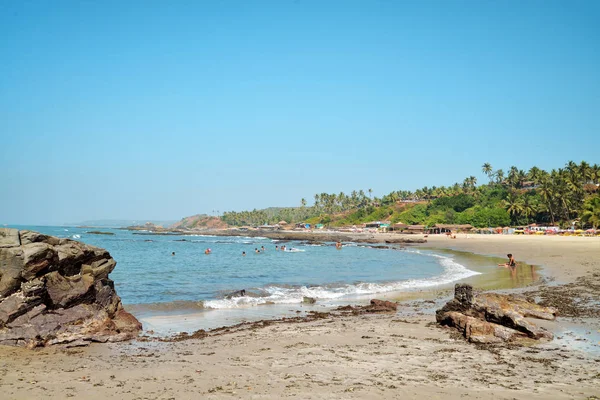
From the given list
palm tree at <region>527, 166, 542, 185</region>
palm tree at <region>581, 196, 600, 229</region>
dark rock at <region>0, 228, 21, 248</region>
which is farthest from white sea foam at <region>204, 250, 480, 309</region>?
palm tree at <region>527, 166, 542, 185</region>

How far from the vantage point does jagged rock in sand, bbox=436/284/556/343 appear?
12500mm

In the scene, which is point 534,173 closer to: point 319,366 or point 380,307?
point 380,307

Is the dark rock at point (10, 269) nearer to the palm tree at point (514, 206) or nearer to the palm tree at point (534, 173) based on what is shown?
the palm tree at point (514, 206)

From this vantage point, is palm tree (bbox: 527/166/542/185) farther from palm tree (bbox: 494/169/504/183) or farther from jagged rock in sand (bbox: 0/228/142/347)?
jagged rock in sand (bbox: 0/228/142/347)

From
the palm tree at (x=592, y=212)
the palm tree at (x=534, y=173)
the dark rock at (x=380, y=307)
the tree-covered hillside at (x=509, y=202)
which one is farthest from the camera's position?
the palm tree at (x=534, y=173)

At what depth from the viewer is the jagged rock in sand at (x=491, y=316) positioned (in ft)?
41.0

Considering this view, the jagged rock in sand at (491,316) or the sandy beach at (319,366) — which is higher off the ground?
the jagged rock in sand at (491,316)

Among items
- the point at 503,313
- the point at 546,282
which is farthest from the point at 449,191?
the point at 503,313

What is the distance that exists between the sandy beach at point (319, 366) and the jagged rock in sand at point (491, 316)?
50 centimetres

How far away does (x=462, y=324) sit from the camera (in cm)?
1360

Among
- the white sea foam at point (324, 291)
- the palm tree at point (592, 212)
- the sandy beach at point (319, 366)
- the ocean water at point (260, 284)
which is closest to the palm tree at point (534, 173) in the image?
the palm tree at point (592, 212)

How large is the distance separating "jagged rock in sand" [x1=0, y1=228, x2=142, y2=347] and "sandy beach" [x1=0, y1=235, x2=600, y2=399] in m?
0.86

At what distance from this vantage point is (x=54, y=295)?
13.5m

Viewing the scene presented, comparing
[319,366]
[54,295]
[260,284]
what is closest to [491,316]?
[319,366]
